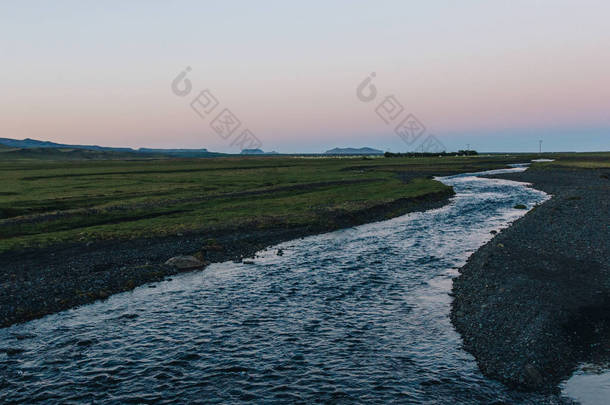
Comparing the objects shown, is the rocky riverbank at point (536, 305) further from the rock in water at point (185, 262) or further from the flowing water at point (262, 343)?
the rock in water at point (185, 262)

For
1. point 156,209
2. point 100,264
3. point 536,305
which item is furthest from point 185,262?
point 156,209

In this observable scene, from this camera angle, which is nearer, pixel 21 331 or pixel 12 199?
pixel 21 331

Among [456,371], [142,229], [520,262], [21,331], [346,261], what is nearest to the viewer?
[456,371]

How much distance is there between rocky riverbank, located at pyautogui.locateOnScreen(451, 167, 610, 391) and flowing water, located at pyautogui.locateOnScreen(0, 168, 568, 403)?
1.05 metres

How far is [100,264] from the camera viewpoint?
33.2 metres

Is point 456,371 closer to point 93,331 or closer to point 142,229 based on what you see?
point 93,331

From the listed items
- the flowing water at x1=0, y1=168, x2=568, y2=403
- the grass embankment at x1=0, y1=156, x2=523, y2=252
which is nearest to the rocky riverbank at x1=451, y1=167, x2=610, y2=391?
the flowing water at x1=0, y1=168, x2=568, y2=403

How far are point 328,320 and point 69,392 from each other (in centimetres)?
1277

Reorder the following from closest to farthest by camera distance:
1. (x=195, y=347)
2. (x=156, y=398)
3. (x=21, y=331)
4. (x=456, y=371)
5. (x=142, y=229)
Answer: (x=156, y=398)
(x=456, y=371)
(x=195, y=347)
(x=21, y=331)
(x=142, y=229)

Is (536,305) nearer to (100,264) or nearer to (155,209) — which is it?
(100,264)

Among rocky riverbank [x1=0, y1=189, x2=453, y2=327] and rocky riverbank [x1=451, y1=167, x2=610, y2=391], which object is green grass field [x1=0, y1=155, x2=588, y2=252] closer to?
rocky riverbank [x1=0, y1=189, x2=453, y2=327]

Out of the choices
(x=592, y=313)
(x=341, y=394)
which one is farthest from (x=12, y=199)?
(x=592, y=313)

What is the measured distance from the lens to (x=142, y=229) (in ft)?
150

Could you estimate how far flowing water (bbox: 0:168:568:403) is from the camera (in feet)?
53.4
